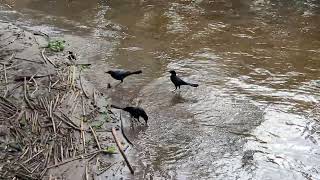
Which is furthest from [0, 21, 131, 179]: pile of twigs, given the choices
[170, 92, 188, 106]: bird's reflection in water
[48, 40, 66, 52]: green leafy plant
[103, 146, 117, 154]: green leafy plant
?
[48, 40, 66, 52]: green leafy plant

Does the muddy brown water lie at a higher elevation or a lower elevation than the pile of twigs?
lower

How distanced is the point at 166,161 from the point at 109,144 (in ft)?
3.10

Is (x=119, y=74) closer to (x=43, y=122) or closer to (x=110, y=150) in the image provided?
(x=43, y=122)

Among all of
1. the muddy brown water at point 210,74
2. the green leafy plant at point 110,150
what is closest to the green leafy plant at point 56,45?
the muddy brown water at point 210,74

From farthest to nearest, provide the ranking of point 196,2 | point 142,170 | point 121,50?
point 196,2 < point 121,50 < point 142,170

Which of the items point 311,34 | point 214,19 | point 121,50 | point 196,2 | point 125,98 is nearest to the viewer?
point 125,98

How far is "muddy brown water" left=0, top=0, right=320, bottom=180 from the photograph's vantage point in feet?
23.0

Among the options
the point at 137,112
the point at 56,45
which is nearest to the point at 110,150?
the point at 137,112

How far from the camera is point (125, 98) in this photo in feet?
30.0

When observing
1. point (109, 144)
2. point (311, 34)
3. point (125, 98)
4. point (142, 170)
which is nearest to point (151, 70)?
point (125, 98)

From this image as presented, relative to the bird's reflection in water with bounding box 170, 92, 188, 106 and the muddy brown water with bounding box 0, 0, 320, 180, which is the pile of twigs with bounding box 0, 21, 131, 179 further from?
the bird's reflection in water with bounding box 170, 92, 188, 106

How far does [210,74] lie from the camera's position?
10211mm

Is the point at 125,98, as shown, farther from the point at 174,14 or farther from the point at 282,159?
the point at 174,14

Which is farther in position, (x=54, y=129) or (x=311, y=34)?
(x=311, y=34)
